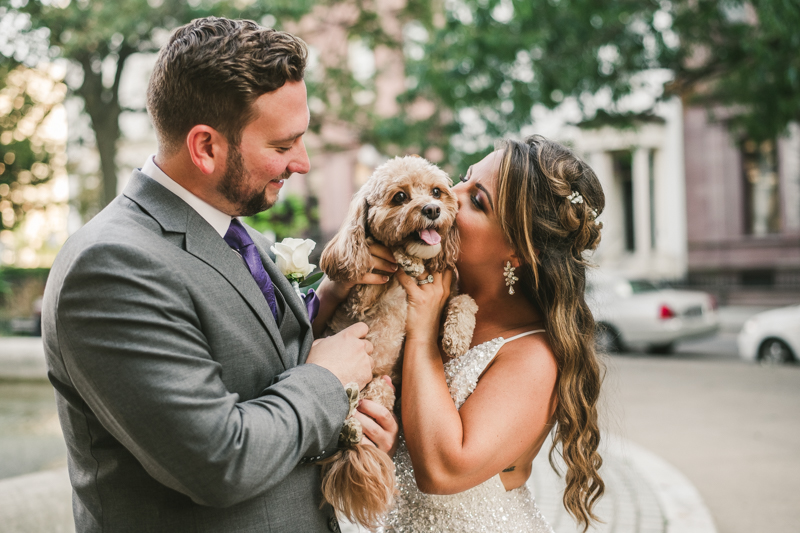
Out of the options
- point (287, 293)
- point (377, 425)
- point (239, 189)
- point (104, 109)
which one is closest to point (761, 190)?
point (104, 109)

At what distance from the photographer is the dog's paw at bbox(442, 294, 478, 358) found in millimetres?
2527

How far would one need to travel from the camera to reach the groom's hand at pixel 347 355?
6.58 feet

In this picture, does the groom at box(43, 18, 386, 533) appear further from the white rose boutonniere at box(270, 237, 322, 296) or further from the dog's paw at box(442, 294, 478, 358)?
the dog's paw at box(442, 294, 478, 358)

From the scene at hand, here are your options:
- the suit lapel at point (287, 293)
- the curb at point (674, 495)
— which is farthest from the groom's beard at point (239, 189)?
the curb at point (674, 495)

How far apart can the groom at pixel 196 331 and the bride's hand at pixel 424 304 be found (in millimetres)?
522

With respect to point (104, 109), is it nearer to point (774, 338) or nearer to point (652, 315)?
point (652, 315)

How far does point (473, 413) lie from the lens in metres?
2.22

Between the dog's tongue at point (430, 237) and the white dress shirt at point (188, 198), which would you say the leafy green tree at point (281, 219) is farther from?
the white dress shirt at point (188, 198)

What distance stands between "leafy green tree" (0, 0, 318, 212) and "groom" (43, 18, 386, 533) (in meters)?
8.62

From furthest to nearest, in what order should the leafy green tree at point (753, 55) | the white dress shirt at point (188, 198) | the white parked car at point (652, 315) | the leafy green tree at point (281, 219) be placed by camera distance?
the white parked car at point (652, 315) < the leafy green tree at point (281, 219) < the leafy green tree at point (753, 55) < the white dress shirt at point (188, 198)

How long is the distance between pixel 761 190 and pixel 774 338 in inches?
501

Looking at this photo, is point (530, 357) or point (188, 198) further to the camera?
point (530, 357)

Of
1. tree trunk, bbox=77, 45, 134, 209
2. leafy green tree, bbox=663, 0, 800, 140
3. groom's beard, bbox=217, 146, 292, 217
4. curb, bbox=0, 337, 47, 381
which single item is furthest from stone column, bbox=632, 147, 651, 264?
groom's beard, bbox=217, 146, 292, 217

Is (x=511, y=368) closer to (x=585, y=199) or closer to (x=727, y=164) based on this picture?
(x=585, y=199)
